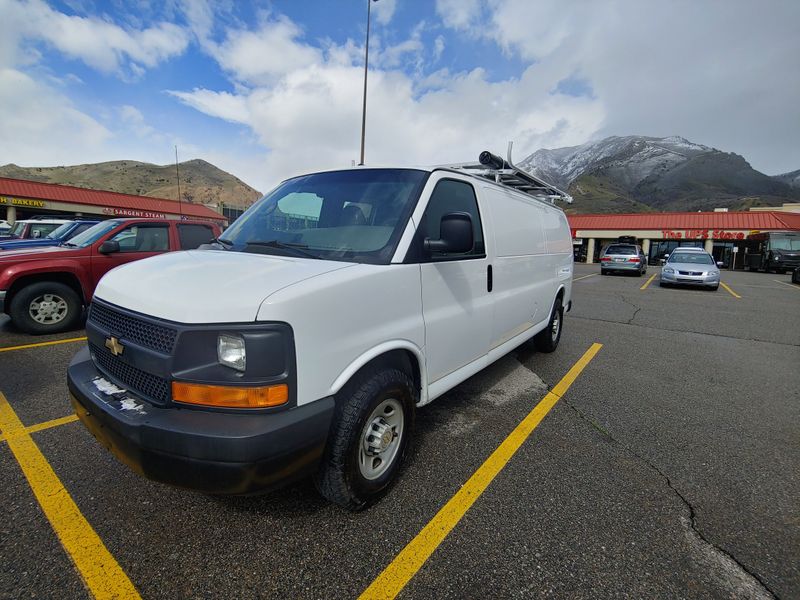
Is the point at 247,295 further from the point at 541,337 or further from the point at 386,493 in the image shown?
the point at 541,337

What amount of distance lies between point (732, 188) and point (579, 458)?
226947mm

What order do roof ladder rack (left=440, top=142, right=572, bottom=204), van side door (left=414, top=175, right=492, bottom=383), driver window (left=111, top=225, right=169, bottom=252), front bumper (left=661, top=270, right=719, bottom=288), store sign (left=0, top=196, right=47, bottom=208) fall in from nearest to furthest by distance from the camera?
van side door (left=414, top=175, right=492, bottom=383), roof ladder rack (left=440, top=142, right=572, bottom=204), driver window (left=111, top=225, right=169, bottom=252), front bumper (left=661, top=270, right=719, bottom=288), store sign (left=0, top=196, right=47, bottom=208)

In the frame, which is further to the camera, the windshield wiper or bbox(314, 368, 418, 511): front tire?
the windshield wiper

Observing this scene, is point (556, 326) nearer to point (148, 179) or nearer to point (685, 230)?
point (685, 230)

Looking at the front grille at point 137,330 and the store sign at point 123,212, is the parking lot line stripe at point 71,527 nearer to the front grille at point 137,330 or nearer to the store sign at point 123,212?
the front grille at point 137,330

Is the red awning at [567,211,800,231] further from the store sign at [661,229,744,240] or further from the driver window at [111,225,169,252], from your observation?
the driver window at [111,225,169,252]

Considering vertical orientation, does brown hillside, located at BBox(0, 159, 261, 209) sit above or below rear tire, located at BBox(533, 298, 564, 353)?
above

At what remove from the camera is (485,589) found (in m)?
1.91

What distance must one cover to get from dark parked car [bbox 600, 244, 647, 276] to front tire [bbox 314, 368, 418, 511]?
21.7 meters

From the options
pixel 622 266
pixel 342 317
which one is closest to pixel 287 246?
pixel 342 317

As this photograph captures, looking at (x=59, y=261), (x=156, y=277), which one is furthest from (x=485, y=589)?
(x=59, y=261)

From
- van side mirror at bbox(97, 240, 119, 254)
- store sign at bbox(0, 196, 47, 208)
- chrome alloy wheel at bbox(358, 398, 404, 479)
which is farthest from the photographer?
store sign at bbox(0, 196, 47, 208)

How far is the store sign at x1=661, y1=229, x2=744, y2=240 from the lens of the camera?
36.9 m

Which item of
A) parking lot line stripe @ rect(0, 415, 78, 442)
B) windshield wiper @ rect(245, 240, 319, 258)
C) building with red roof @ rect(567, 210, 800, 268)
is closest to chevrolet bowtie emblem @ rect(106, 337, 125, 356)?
windshield wiper @ rect(245, 240, 319, 258)
